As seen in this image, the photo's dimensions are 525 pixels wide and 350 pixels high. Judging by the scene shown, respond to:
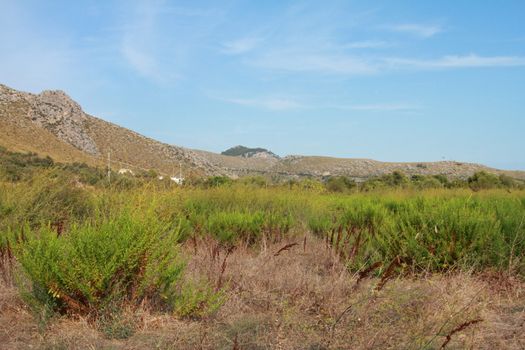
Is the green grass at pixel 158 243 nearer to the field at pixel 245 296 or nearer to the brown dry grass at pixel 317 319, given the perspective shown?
the field at pixel 245 296

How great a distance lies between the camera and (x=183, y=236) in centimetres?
870

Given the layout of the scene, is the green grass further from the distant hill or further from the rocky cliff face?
the distant hill

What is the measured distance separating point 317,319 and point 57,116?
60889 mm

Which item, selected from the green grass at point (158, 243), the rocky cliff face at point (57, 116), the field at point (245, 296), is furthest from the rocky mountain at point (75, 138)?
the field at point (245, 296)

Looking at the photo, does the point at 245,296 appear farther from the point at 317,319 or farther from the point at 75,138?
the point at 75,138

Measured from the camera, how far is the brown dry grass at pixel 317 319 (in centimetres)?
411

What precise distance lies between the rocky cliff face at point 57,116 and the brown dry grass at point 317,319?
53.1m

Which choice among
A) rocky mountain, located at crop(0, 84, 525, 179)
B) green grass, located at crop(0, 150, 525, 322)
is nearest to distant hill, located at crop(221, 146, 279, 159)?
rocky mountain, located at crop(0, 84, 525, 179)

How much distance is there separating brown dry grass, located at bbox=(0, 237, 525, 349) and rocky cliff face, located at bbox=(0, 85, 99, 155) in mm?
53080

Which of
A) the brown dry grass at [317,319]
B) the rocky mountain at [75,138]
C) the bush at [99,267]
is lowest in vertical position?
the brown dry grass at [317,319]

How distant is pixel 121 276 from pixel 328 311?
6.45ft

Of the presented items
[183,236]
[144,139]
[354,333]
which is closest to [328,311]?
[354,333]

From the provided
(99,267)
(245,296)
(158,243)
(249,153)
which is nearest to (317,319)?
(245,296)

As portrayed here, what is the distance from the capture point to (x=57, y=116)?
60031mm
